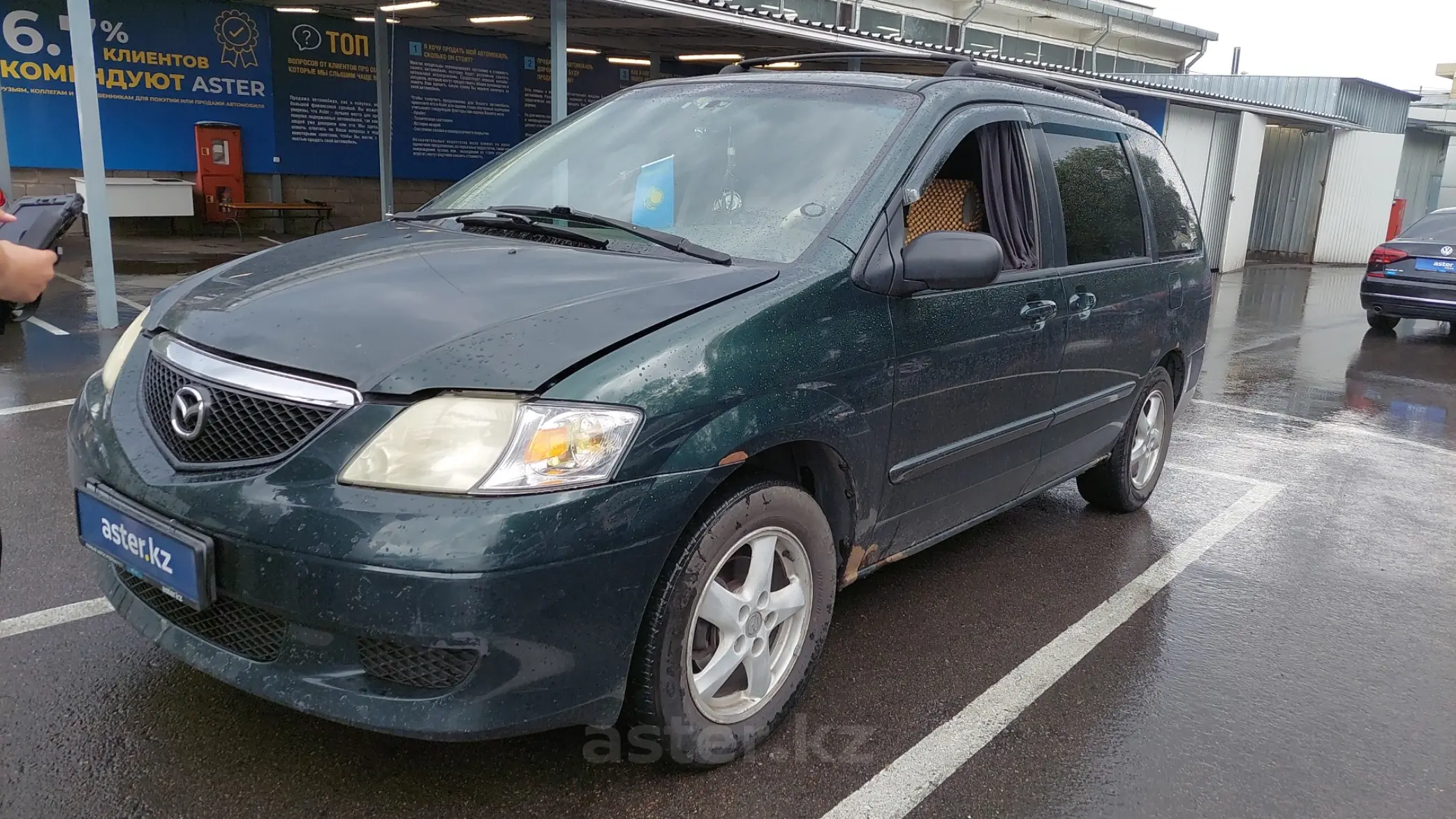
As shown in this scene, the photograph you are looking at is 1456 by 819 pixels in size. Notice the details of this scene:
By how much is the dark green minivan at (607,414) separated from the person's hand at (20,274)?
1.11 feet

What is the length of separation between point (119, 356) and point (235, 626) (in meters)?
0.98

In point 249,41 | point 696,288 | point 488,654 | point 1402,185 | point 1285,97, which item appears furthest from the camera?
point 1402,185

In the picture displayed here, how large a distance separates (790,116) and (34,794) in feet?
9.23

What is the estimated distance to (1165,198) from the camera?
509 cm

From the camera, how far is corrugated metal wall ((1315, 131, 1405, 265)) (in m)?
24.3

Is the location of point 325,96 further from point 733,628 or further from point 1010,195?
point 733,628

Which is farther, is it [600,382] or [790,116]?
[790,116]

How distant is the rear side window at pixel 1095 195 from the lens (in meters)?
4.12

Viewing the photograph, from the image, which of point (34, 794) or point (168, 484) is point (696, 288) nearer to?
point (168, 484)

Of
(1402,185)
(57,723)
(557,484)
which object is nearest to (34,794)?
(57,723)

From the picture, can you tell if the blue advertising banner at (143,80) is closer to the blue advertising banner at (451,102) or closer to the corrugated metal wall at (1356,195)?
the blue advertising banner at (451,102)

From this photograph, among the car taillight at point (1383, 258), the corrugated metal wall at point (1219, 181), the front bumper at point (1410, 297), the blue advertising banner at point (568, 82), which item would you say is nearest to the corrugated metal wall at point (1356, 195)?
the corrugated metal wall at point (1219, 181)

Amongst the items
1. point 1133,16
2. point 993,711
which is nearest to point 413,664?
point 993,711

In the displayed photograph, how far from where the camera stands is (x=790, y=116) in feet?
11.6
